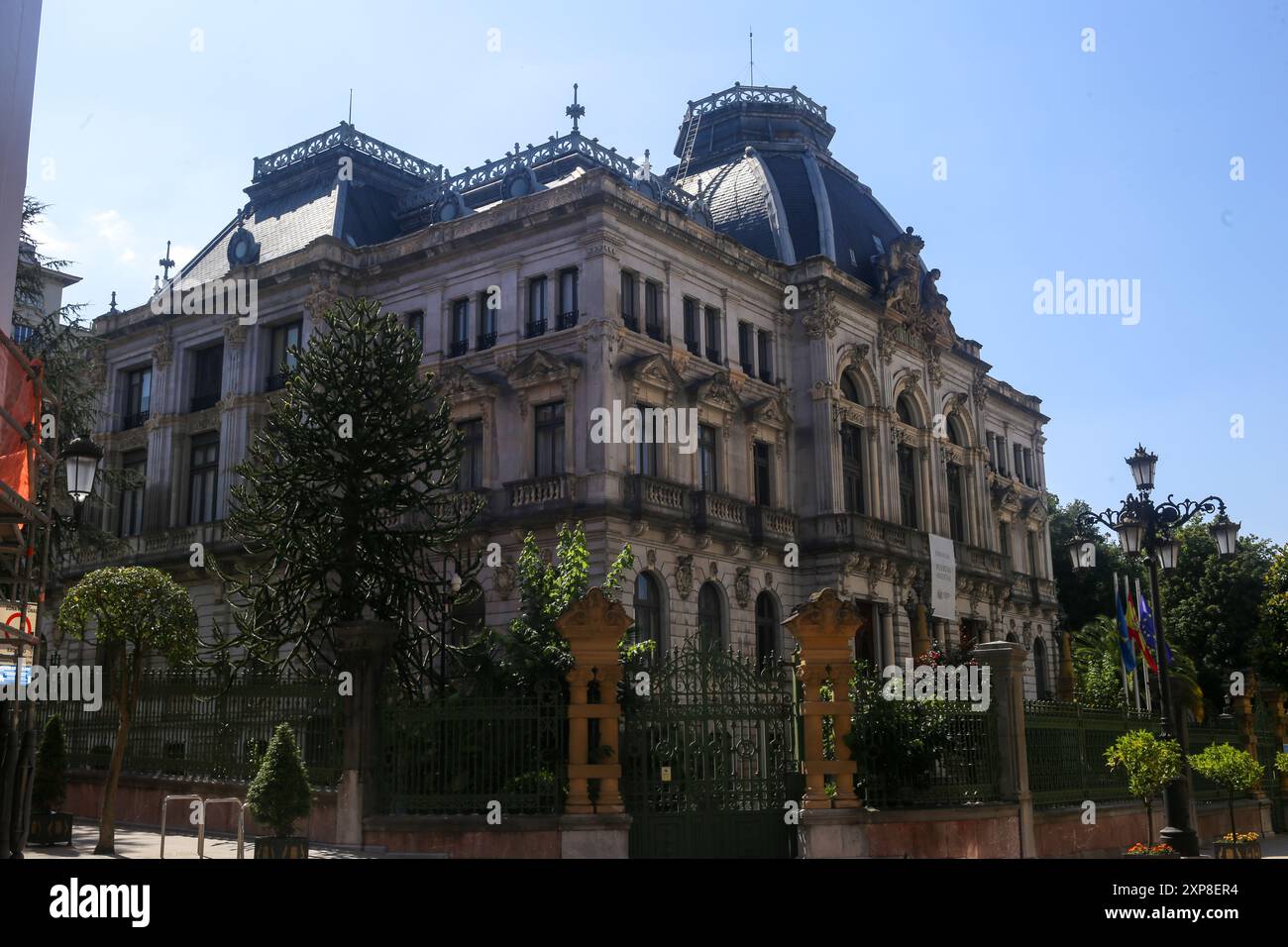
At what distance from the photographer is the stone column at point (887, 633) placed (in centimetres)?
4296

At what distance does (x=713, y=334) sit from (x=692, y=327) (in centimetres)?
119

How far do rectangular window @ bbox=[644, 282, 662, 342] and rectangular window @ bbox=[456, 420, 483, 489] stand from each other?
577 centimetres

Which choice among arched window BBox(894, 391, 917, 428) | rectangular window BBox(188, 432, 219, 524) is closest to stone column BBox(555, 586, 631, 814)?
rectangular window BBox(188, 432, 219, 524)

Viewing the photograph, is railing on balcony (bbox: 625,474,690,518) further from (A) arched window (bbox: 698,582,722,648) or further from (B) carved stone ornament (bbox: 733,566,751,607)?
(B) carved stone ornament (bbox: 733,566,751,607)

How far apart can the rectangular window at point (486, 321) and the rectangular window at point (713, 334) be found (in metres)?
6.90

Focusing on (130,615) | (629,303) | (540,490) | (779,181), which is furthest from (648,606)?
(779,181)

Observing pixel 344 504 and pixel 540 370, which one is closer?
pixel 344 504

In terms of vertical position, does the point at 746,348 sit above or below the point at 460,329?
above

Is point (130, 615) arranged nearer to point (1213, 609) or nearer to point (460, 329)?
point (460, 329)

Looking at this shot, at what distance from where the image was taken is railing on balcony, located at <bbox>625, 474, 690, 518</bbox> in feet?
113

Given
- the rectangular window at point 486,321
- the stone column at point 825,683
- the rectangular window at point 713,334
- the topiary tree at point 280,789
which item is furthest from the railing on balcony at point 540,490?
the topiary tree at point 280,789

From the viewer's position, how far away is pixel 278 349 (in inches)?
1677
